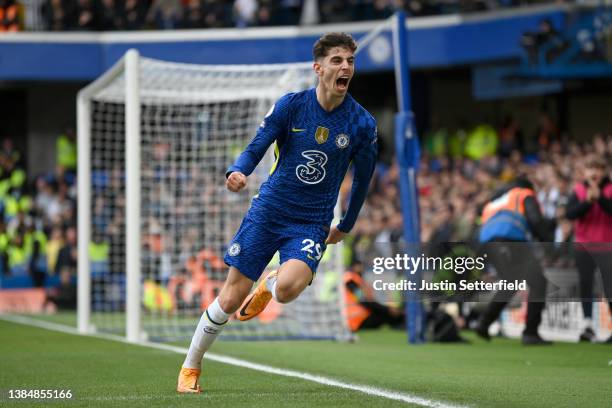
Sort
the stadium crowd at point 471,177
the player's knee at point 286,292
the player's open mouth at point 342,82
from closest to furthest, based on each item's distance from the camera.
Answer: the player's knee at point 286,292
the player's open mouth at point 342,82
the stadium crowd at point 471,177

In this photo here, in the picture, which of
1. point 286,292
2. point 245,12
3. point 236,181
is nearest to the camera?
point 236,181

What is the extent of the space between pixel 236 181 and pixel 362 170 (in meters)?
1.16

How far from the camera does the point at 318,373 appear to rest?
908cm

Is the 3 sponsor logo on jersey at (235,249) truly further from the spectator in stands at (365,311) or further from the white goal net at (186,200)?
the spectator in stands at (365,311)

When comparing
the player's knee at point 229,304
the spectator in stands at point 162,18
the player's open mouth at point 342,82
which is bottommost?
the player's knee at point 229,304

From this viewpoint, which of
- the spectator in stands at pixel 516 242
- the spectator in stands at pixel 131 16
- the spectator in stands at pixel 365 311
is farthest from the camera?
the spectator in stands at pixel 131 16

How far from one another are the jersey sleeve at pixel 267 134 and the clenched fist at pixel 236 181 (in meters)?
0.23

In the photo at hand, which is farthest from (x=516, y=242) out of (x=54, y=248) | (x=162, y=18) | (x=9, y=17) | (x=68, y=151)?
(x=9, y=17)

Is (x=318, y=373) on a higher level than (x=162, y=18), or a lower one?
lower

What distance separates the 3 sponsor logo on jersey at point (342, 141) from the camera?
7.65 meters

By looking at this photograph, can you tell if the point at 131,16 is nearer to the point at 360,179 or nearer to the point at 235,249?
the point at 360,179

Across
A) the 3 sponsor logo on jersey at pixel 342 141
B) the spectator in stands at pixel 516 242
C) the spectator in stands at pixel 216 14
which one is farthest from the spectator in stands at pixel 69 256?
the 3 sponsor logo on jersey at pixel 342 141

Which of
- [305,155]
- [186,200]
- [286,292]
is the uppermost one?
[305,155]

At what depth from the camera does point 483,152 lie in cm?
2394
